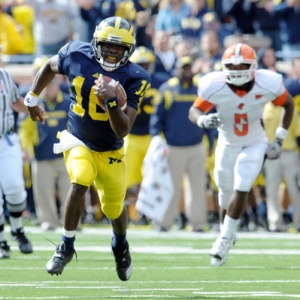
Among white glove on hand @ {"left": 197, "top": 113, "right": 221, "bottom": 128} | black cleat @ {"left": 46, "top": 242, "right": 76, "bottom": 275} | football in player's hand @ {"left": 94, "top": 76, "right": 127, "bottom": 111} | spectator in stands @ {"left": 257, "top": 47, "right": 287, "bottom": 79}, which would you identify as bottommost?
spectator in stands @ {"left": 257, "top": 47, "right": 287, "bottom": 79}

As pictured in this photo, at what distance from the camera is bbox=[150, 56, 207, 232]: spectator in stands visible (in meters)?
11.7

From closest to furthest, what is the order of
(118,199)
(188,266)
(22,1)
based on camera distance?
(118,199)
(188,266)
(22,1)

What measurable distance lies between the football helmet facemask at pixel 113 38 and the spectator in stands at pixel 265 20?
307 inches

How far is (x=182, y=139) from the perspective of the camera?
11.8m

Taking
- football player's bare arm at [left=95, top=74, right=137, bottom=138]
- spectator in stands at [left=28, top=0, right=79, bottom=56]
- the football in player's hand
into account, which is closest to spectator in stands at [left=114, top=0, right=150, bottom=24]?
spectator in stands at [left=28, top=0, right=79, bottom=56]

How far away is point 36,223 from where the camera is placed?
13.2m

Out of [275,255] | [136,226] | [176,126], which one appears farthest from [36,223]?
[275,255]

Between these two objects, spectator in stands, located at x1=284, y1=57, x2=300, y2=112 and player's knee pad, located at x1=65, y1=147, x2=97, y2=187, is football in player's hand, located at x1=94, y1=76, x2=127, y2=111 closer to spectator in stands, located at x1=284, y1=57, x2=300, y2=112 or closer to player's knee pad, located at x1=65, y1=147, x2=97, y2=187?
player's knee pad, located at x1=65, y1=147, x2=97, y2=187

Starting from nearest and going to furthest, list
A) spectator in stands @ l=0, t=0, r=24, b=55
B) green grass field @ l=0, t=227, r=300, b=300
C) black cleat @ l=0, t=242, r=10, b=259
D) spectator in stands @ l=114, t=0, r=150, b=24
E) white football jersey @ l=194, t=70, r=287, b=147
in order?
1. green grass field @ l=0, t=227, r=300, b=300
2. white football jersey @ l=194, t=70, r=287, b=147
3. black cleat @ l=0, t=242, r=10, b=259
4. spectator in stands @ l=114, t=0, r=150, b=24
5. spectator in stands @ l=0, t=0, r=24, b=55

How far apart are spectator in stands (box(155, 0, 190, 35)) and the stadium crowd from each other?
0.02m

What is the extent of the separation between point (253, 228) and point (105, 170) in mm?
6246

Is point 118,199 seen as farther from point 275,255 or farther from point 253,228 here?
point 253,228

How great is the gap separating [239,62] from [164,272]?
1.95 metres

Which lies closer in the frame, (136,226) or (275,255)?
(275,255)
